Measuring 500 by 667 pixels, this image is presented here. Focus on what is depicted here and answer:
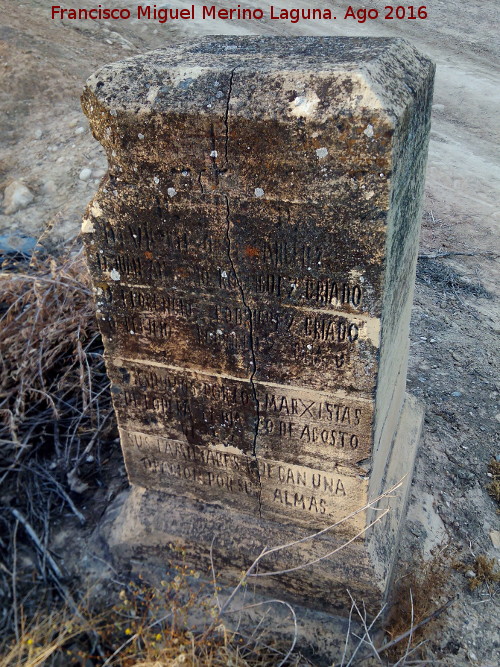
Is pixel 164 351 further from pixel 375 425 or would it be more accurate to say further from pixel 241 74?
pixel 241 74

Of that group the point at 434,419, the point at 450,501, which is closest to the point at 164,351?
the point at 450,501

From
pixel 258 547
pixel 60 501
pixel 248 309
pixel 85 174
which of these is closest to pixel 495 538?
pixel 258 547

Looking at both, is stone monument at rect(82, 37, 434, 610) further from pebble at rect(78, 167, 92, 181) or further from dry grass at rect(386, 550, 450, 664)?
pebble at rect(78, 167, 92, 181)

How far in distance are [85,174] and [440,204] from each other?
4.21m

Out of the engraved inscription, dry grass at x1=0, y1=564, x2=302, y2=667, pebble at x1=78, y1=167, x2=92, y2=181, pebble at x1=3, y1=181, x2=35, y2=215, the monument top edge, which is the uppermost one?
the monument top edge

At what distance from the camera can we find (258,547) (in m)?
2.78

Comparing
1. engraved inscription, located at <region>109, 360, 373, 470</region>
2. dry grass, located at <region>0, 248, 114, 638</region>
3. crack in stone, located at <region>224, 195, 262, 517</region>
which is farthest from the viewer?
dry grass, located at <region>0, 248, 114, 638</region>

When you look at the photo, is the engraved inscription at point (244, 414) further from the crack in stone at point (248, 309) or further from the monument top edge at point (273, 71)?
the monument top edge at point (273, 71)

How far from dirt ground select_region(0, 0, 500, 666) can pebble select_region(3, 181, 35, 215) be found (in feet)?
0.27

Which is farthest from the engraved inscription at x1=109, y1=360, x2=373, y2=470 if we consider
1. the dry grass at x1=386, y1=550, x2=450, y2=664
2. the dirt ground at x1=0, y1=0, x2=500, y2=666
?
the dirt ground at x1=0, y1=0, x2=500, y2=666

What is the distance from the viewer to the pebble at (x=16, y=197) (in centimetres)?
684

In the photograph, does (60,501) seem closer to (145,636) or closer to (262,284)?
(145,636)

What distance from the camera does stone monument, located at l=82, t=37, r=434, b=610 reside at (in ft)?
6.20

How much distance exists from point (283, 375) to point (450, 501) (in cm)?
163
